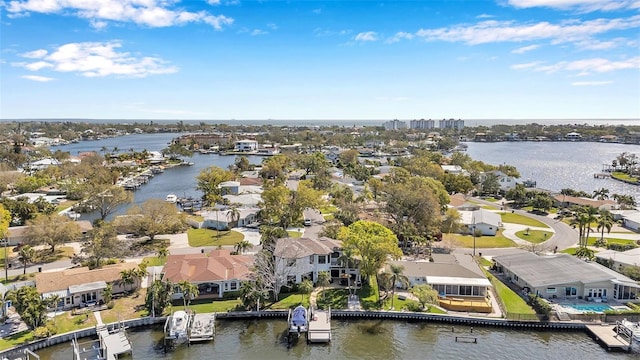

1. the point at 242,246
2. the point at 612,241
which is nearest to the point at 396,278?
the point at 242,246

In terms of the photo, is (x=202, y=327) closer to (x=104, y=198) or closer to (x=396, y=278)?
(x=396, y=278)

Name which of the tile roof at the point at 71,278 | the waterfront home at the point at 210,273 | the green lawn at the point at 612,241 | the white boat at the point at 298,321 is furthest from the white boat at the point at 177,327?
the green lawn at the point at 612,241

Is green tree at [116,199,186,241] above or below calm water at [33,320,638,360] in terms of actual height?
above

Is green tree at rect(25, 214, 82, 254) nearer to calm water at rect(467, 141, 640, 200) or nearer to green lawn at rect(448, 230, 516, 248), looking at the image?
green lawn at rect(448, 230, 516, 248)

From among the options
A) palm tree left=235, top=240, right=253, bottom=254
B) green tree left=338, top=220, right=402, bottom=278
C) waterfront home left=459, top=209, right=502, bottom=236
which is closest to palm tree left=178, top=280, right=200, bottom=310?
palm tree left=235, top=240, right=253, bottom=254

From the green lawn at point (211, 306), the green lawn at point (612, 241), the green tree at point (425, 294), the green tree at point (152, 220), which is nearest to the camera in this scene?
the green lawn at point (211, 306)

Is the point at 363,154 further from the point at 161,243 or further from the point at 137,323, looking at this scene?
the point at 137,323

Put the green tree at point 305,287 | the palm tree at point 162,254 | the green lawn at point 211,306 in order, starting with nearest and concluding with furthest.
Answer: the green lawn at point 211,306 < the green tree at point 305,287 < the palm tree at point 162,254

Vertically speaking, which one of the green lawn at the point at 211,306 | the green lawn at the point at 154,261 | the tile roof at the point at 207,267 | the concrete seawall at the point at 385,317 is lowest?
the concrete seawall at the point at 385,317

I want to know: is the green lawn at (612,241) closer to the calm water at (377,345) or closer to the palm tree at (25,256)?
the calm water at (377,345)
